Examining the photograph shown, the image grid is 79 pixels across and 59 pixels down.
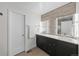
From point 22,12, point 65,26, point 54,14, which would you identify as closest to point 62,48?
point 65,26

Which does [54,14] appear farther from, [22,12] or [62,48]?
[62,48]

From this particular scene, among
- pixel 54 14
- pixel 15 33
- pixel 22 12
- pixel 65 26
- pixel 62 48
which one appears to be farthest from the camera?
pixel 54 14

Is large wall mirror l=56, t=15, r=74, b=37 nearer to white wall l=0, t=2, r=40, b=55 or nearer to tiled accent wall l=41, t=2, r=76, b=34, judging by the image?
tiled accent wall l=41, t=2, r=76, b=34

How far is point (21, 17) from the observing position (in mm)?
3254

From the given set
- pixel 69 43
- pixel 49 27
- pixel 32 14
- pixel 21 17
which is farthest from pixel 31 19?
pixel 69 43

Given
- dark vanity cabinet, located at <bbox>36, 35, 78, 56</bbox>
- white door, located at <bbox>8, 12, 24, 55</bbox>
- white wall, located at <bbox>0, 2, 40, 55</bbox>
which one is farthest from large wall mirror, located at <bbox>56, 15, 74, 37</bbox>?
white door, located at <bbox>8, 12, 24, 55</bbox>

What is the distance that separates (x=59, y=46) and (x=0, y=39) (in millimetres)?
1681

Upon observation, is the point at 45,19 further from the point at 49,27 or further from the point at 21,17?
the point at 21,17

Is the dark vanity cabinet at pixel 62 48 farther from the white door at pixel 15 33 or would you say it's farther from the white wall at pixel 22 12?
the white wall at pixel 22 12

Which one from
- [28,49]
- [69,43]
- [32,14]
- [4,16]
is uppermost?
[32,14]

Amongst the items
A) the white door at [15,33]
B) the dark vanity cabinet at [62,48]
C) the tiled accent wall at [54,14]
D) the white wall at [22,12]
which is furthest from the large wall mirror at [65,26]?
the white door at [15,33]

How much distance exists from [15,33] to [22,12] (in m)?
0.88

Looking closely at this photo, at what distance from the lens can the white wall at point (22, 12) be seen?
229 cm

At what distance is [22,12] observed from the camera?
3170 mm
